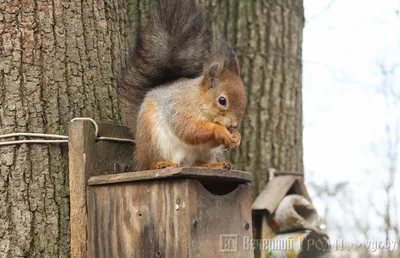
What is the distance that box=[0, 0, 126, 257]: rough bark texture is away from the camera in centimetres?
183

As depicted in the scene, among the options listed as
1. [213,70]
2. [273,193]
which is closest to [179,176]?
[213,70]

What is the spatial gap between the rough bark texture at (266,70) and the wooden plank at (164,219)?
1.81 m

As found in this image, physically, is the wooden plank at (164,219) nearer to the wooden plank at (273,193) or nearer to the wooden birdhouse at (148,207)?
the wooden birdhouse at (148,207)

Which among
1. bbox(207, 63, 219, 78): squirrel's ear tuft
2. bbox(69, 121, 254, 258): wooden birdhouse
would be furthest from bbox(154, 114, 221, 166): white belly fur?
bbox(207, 63, 219, 78): squirrel's ear tuft

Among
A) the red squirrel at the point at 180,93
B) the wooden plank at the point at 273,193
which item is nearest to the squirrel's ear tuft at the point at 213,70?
the red squirrel at the point at 180,93

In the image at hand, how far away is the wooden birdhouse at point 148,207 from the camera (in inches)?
65.9

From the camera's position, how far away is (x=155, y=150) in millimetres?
1893

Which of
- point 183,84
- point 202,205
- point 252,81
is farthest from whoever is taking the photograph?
point 252,81

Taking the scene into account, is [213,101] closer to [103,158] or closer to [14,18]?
[103,158]

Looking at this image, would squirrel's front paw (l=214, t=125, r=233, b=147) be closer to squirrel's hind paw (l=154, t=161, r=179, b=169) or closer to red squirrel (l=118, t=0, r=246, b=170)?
red squirrel (l=118, t=0, r=246, b=170)

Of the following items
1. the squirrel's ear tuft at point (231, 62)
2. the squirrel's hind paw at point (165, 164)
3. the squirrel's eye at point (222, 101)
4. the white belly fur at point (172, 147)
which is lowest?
the squirrel's hind paw at point (165, 164)

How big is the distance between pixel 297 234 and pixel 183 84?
4.04 feet

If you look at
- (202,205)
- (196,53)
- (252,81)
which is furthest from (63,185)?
(252,81)

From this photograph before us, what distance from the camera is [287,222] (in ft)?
10.1
